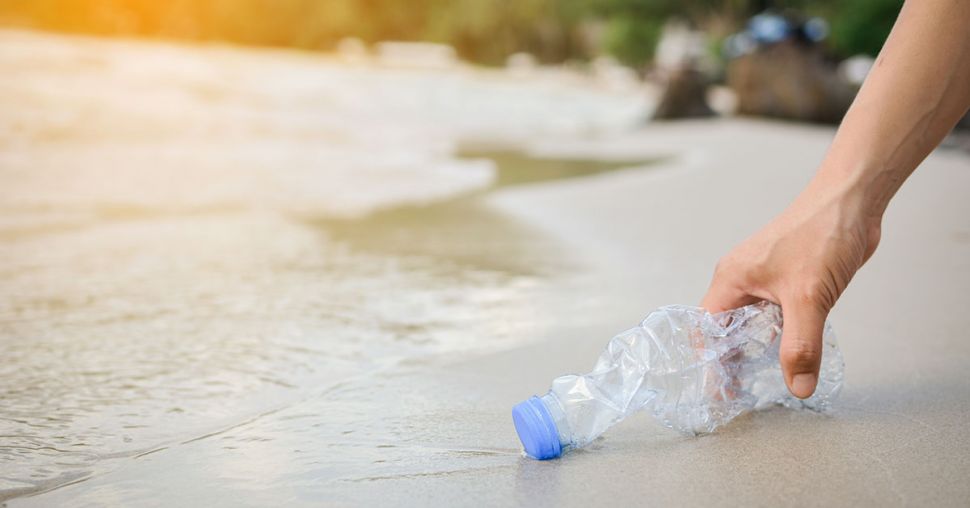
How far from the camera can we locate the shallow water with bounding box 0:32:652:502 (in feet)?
5.59

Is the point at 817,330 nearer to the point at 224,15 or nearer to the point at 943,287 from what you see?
the point at 943,287

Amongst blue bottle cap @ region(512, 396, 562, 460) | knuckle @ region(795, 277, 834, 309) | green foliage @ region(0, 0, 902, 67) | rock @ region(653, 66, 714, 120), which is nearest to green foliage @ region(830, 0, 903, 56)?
green foliage @ region(0, 0, 902, 67)

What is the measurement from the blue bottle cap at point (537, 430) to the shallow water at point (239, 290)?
76 millimetres

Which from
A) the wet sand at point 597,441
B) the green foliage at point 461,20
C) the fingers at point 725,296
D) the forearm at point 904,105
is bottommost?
the wet sand at point 597,441

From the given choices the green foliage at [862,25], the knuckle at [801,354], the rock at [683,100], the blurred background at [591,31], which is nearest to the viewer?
the knuckle at [801,354]

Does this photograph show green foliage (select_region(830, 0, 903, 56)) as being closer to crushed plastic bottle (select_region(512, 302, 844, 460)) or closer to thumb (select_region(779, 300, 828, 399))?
crushed plastic bottle (select_region(512, 302, 844, 460))

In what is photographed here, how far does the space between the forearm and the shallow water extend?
0.73 m

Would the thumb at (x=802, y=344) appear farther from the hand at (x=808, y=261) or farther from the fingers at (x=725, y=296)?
the fingers at (x=725, y=296)

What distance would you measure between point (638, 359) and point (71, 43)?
1750 cm

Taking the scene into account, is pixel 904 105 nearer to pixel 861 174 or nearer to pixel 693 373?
pixel 861 174

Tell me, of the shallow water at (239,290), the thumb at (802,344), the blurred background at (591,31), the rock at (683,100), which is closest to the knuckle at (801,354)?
the thumb at (802,344)

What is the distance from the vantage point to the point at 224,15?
29922 millimetres

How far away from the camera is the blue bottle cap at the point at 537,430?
152 cm

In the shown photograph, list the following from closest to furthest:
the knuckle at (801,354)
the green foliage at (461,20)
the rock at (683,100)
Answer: the knuckle at (801,354) → the rock at (683,100) → the green foliage at (461,20)
